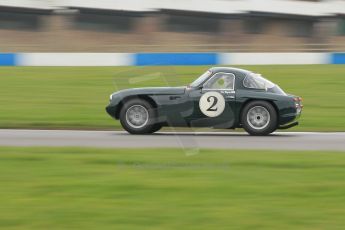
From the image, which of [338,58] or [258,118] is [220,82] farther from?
[338,58]

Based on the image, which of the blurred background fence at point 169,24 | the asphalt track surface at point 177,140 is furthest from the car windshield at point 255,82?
the blurred background fence at point 169,24

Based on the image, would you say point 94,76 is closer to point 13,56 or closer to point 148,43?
point 13,56

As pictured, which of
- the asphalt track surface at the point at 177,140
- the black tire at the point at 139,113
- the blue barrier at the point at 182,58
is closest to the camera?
the asphalt track surface at the point at 177,140

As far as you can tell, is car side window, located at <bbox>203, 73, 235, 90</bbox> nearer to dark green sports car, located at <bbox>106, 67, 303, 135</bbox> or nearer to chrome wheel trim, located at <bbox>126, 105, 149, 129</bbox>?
dark green sports car, located at <bbox>106, 67, 303, 135</bbox>

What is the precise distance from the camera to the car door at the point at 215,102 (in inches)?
492

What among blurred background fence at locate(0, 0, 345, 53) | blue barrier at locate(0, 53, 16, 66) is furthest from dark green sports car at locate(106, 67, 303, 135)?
blurred background fence at locate(0, 0, 345, 53)

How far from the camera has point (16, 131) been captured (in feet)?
44.7

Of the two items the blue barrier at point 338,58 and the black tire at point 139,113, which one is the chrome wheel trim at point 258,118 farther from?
the blue barrier at point 338,58

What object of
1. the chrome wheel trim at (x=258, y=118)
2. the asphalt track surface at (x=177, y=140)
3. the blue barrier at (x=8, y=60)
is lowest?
the asphalt track surface at (x=177, y=140)

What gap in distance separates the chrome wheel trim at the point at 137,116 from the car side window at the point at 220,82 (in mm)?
1133

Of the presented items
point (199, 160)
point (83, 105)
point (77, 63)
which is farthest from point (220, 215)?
point (77, 63)

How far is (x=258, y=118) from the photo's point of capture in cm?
1274

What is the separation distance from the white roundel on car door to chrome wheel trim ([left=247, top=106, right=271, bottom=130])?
1.75 feet

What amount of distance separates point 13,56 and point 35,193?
2059 cm
